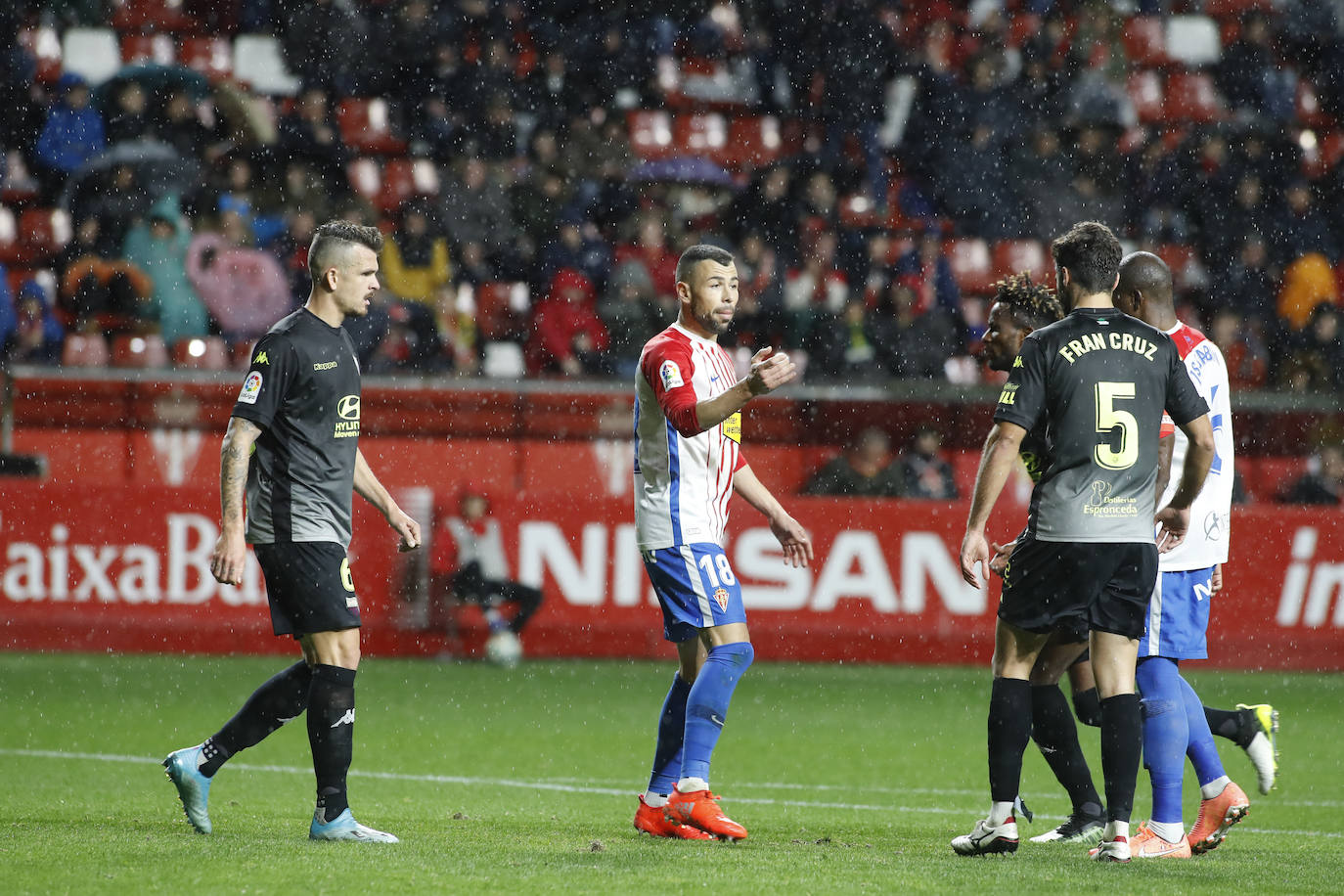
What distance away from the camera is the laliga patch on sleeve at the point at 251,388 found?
546 cm

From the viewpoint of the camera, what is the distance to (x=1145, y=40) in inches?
820

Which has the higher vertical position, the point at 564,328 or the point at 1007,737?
the point at 564,328

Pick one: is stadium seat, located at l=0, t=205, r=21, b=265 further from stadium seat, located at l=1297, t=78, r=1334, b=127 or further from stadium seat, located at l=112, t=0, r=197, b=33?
stadium seat, located at l=1297, t=78, r=1334, b=127

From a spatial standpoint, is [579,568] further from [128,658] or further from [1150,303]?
[1150,303]

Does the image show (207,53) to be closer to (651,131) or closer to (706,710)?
(651,131)

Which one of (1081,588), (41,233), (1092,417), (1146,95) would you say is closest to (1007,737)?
(1081,588)

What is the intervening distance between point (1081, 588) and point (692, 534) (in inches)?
54.8

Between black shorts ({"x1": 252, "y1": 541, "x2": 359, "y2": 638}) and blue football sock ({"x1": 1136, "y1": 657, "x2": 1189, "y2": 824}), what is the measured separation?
2.81 metres

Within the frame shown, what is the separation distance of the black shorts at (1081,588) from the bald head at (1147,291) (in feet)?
3.41

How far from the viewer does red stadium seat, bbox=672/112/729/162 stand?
1875cm

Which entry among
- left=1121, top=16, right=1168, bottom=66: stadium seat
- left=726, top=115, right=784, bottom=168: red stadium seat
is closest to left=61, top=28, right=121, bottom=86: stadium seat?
left=726, top=115, right=784, bottom=168: red stadium seat

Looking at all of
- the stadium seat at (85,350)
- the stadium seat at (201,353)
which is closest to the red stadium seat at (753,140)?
the stadium seat at (201,353)

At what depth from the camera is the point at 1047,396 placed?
5402 millimetres

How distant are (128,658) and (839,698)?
5.31 m
